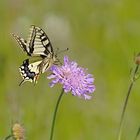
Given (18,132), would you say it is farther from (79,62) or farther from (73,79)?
(79,62)

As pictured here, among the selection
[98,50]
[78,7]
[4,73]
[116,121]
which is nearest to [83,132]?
[116,121]

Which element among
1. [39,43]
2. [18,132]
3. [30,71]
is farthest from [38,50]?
[18,132]

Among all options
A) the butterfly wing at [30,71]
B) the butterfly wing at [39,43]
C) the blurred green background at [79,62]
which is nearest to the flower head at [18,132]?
the butterfly wing at [30,71]

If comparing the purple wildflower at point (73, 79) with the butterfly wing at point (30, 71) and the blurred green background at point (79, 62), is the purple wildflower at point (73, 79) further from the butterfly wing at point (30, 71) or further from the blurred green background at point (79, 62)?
the blurred green background at point (79, 62)

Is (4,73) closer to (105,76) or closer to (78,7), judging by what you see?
(105,76)

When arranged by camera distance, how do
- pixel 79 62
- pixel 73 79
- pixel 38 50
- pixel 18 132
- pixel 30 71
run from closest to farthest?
pixel 18 132, pixel 30 71, pixel 38 50, pixel 73 79, pixel 79 62
